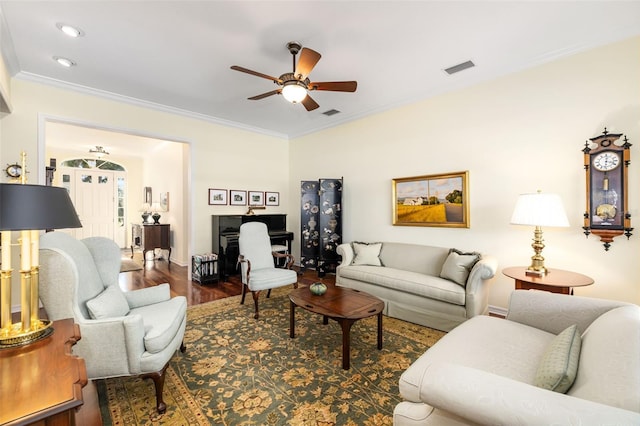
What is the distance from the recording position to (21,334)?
4.14ft

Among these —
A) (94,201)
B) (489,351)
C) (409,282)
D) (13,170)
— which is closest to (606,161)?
(409,282)

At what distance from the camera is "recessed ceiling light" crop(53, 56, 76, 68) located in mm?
3107

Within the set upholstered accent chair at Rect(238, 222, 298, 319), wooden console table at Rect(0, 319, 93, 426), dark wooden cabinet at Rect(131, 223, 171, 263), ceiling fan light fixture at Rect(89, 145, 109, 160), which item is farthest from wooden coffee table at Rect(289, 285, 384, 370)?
ceiling fan light fixture at Rect(89, 145, 109, 160)

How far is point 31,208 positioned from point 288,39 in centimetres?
247

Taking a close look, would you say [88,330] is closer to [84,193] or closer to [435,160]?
[435,160]

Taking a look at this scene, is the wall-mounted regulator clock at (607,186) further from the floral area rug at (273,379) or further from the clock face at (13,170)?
the clock face at (13,170)

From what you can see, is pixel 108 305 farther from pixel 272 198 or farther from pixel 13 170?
pixel 272 198

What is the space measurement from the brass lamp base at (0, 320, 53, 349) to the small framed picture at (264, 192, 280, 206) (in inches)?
187

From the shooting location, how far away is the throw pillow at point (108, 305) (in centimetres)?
179

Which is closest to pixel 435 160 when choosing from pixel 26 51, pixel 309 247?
pixel 309 247

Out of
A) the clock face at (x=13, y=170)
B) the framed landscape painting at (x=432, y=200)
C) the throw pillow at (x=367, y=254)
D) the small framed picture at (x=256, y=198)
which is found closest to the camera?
the clock face at (x=13, y=170)

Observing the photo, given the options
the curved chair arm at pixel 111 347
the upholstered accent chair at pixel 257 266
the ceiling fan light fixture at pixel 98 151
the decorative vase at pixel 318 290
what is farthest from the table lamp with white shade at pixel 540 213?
the ceiling fan light fixture at pixel 98 151

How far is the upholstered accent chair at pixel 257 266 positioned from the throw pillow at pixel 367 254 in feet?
3.24

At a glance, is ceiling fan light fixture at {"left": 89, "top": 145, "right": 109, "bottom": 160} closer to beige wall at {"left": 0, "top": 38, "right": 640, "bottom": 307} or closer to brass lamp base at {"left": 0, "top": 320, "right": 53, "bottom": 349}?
beige wall at {"left": 0, "top": 38, "right": 640, "bottom": 307}
